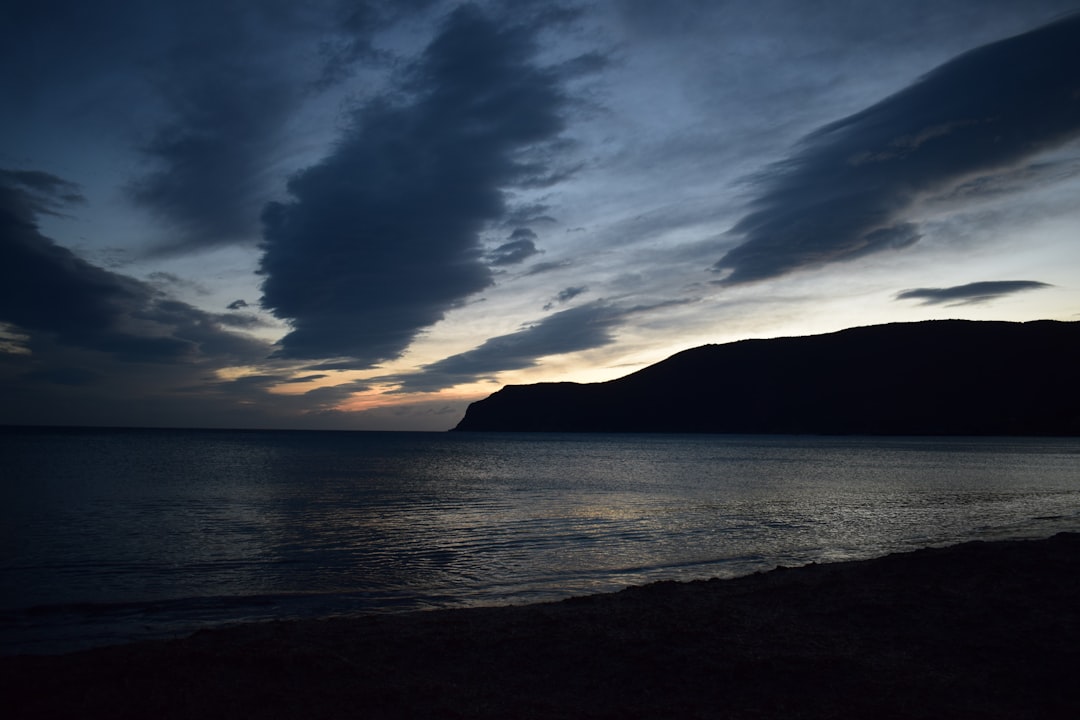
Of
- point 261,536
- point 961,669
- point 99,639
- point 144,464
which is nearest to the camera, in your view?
point 961,669

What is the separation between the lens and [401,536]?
24.9m

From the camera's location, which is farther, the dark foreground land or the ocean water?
the ocean water

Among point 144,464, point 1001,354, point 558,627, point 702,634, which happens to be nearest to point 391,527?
point 558,627

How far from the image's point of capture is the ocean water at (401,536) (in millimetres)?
15367

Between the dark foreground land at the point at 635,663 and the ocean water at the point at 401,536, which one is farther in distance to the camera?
the ocean water at the point at 401,536

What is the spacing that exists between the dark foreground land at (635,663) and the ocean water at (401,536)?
382 cm

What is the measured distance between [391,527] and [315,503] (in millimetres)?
10704

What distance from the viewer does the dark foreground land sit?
784 cm

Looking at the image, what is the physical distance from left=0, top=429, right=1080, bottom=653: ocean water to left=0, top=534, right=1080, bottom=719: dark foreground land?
382 cm

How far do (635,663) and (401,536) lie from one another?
1713 centimetres

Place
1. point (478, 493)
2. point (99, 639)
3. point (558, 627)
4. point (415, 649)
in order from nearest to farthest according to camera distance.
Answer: point (415, 649)
point (558, 627)
point (99, 639)
point (478, 493)

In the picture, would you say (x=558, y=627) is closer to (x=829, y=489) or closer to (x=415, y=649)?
A: (x=415, y=649)

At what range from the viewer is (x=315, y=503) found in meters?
35.7

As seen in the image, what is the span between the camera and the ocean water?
15367mm
